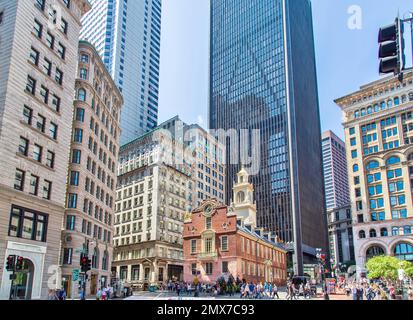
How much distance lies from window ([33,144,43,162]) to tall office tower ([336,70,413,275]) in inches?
1754

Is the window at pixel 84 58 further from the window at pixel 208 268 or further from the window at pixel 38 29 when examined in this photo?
the window at pixel 208 268

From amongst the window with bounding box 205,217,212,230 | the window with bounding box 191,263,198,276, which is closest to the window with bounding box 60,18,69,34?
the window with bounding box 205,217,212,230

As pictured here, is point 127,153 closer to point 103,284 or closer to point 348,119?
point 103,284

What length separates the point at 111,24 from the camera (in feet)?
335

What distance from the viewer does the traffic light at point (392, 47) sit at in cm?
640

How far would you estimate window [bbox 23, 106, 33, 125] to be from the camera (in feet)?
94.6

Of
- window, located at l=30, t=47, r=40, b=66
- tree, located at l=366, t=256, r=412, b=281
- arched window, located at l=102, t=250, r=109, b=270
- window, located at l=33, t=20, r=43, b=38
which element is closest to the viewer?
window, located at l=30, t=47, r=40, b=66

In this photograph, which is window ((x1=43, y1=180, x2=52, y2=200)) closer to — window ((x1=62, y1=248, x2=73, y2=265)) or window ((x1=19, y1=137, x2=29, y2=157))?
window ((x1=19, y1=137, x2=29, y2=157))

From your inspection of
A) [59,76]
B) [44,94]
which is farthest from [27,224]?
[59,76]

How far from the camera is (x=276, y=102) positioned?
7569 centimetres

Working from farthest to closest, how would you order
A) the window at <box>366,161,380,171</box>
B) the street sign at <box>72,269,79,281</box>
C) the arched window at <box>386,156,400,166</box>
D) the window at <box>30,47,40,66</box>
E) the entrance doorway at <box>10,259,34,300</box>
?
the window at <box>366,161,380,171</box>
the arched window at <box>386,156,400,166</box>
the street sign at <box>72,269,79,281</box>
the window at <box>30,47,40,66</box>
the entrance doorway at <box>10,259,34,300</box>

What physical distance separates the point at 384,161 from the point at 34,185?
1949 inches

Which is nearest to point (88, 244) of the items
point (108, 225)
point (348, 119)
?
point (108, 225)
